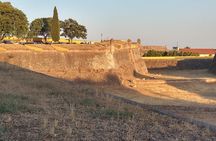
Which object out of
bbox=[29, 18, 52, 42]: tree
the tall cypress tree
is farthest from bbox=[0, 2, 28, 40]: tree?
bbox=[29, 18, 52, 42]: tree

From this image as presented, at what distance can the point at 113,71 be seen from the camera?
30422mm

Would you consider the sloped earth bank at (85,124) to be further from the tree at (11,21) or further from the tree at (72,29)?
the tree at (72,29)

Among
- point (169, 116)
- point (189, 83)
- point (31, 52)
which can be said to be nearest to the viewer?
point (169, 116)

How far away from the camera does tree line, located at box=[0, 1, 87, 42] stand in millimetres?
48375

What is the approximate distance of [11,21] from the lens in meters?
48.3

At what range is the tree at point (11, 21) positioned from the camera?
47.8 metres

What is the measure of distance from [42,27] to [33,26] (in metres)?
1.68

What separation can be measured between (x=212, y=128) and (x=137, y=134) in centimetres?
151

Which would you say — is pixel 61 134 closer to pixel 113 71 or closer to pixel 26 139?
pixel 26 139

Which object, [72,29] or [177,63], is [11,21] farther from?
[72,29]

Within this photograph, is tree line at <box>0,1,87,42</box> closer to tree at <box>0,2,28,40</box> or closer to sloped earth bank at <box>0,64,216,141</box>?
tree at <box>0,2,28,40</box>

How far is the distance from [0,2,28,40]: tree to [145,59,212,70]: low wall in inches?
600

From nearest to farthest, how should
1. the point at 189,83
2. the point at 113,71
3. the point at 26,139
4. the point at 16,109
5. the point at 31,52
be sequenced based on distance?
the point at 26,139 < the point at 16,109 < the point at 31,52 < the point at 113,71 < the point at 189,83

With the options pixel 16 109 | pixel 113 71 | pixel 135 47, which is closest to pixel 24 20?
pixel 135 47
